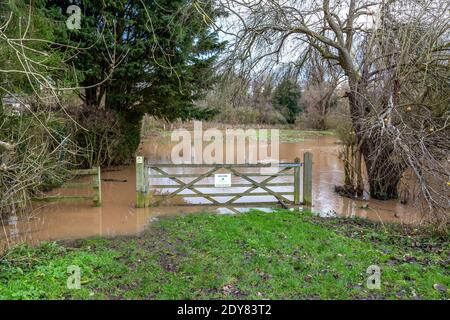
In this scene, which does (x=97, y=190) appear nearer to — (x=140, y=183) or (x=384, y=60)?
(x=140, y=183)

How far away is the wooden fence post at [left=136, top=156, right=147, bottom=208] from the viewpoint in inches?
316

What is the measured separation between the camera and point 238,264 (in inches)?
187

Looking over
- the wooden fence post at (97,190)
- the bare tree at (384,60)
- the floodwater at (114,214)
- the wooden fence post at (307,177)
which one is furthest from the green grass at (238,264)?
the wooden fence post at (97,190)

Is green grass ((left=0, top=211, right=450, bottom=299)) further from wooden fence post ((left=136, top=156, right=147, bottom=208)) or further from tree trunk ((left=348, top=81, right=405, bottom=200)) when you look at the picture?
tree trunk ((left=348, top=81, right=405, bottom=200))

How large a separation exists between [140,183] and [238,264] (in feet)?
13.5

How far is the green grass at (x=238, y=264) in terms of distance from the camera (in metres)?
3.96

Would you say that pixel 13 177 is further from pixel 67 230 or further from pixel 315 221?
pixel 315 221

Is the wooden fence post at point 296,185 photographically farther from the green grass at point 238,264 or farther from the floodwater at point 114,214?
the green grass at point 238,264

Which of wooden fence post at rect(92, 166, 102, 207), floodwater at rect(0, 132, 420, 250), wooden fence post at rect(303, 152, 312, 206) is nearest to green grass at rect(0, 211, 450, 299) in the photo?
floodwater at rect(0, 132, 420, 250)

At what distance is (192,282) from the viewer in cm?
422

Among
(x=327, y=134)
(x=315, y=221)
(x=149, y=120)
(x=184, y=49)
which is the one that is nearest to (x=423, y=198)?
(x=315, y=221)

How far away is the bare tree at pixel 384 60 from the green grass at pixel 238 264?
154cm

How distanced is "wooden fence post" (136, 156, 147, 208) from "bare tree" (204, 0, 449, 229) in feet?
11.1

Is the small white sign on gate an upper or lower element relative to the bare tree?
lower
